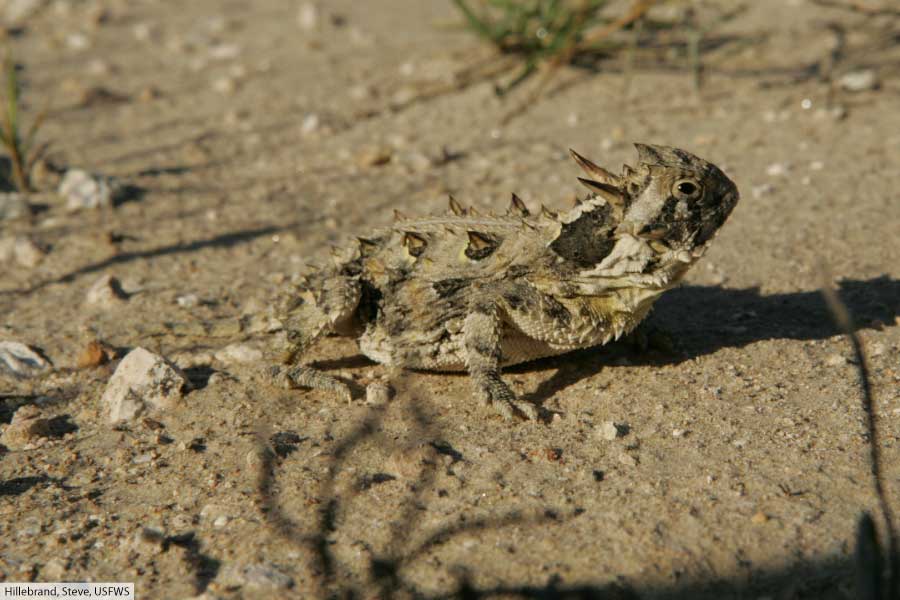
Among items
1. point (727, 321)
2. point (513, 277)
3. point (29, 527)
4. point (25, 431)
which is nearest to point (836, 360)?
point (727, 321)

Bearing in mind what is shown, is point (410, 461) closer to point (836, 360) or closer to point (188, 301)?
point (836, 360)

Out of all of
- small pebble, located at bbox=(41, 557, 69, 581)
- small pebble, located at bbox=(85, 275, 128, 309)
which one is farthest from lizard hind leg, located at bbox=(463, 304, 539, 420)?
small pebble, located at bbox=(85, 275, 128, 309)

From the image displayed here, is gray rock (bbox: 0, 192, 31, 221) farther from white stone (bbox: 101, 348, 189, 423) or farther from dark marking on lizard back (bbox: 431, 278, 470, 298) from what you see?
dark marking on lizard back (bbox: 431, 278, 470, 298)

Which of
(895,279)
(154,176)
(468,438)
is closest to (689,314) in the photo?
(895,279)

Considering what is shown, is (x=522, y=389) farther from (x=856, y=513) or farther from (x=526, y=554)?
(x=856, y=513)

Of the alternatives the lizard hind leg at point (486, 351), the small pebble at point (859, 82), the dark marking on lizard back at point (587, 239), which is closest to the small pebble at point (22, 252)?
the lizard hind leg at point (486, 351)

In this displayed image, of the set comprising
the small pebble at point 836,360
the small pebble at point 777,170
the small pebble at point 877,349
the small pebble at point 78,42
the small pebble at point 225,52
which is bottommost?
the small pebble at point 777,170

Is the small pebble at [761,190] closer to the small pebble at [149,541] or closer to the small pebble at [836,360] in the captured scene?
the small pebble at [836,360]
